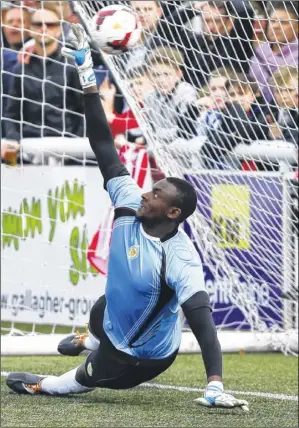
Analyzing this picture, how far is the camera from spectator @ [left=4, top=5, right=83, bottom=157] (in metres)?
9.71

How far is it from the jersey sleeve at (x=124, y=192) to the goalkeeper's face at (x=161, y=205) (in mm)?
117

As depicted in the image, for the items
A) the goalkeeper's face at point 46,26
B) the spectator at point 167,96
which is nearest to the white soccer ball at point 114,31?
the spectator at point 167,96

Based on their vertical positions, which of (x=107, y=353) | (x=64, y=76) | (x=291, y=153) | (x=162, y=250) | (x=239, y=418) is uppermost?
(x=64, y=76)

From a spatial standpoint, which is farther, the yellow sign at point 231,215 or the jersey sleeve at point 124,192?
the yellow sign at point 231,215

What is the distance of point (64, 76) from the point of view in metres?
9.78

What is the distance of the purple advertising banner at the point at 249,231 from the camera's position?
931cm

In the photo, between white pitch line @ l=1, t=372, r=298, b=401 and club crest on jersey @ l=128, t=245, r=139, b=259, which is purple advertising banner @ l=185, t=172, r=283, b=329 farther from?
Result: club crest on jersey @ l=128, t=245, r=139, b=259

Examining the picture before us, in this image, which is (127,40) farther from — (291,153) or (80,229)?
(80,229)

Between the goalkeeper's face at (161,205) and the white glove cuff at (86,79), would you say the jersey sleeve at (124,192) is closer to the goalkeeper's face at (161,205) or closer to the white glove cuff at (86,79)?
the goalkeeper's face at (161,205)

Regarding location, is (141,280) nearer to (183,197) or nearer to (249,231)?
(183,197)

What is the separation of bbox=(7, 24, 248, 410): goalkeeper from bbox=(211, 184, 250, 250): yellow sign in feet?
10.7

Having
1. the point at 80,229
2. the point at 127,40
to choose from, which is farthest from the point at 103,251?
the point at 127,40

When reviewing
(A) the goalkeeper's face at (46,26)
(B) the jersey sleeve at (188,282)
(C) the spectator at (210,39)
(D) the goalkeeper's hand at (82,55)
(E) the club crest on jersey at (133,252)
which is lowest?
(B) the jersey sleeve at (188,282)

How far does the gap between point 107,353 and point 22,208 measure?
402 centimetres
